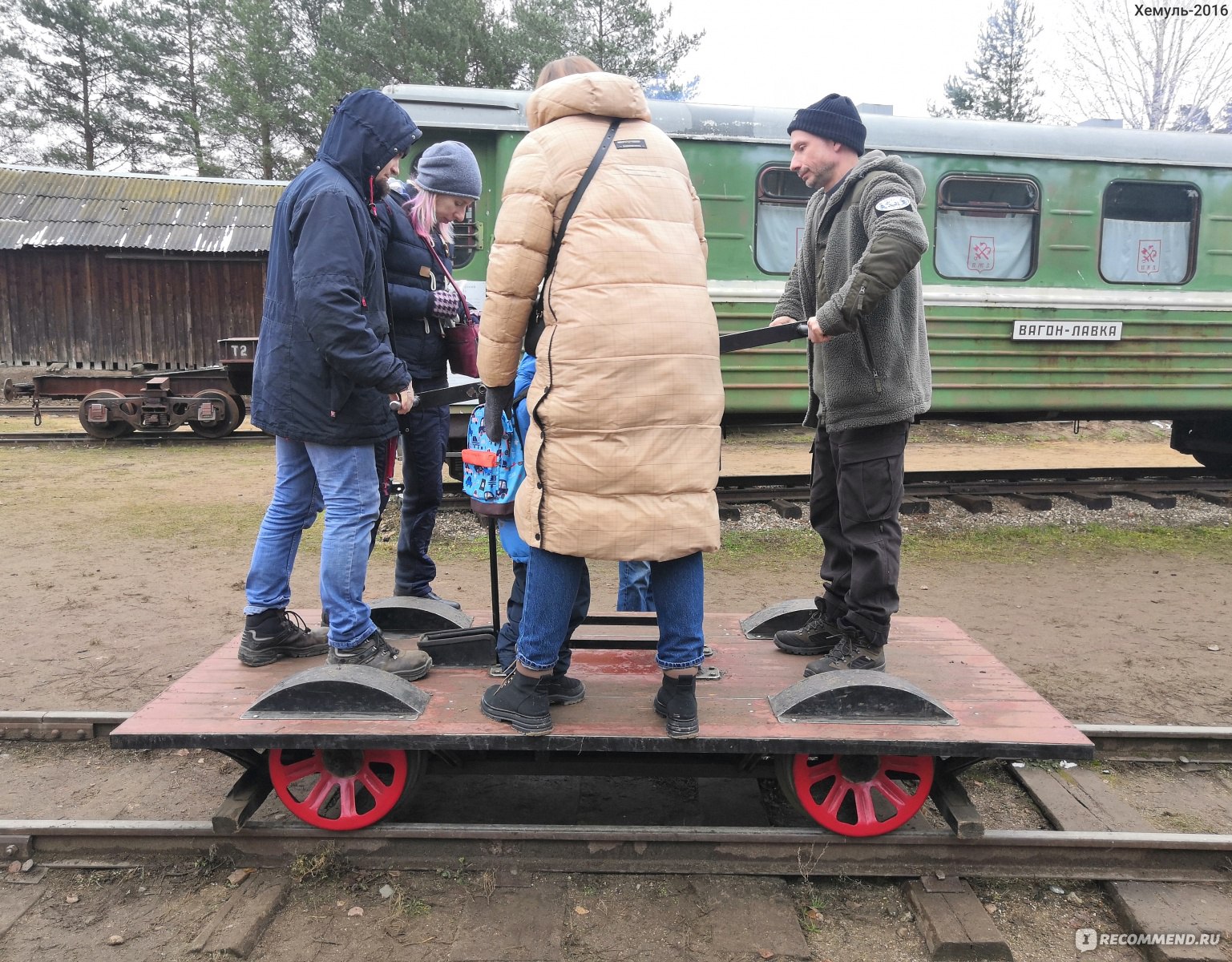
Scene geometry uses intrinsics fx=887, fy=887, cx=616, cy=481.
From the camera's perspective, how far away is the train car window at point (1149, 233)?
26.5ft

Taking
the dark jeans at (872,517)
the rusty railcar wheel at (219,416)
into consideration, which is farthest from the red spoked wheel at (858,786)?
the rusty railcar wheel at (219,416)

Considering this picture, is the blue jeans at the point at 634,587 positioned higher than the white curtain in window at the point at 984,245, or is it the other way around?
the white curtain in window at the point at 984,245

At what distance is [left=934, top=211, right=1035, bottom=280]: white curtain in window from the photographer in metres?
7.86

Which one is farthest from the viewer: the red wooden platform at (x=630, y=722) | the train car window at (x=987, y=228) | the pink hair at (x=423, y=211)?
the train car window at (x=987, y=228)

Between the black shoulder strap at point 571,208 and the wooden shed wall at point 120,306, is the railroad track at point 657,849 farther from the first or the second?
the wooden shed wall at point 120,306

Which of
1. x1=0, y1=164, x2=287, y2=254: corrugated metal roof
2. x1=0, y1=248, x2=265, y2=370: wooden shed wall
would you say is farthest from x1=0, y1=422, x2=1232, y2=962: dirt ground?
x1=0, y1=164, x2=287, y2=254: corrugated metal roof

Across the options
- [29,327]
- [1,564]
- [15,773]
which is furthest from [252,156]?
[15,773]

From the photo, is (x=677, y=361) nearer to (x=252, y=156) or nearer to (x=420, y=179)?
(x=420, y=179)

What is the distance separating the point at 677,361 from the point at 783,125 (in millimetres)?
5722

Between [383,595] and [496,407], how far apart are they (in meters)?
3.45

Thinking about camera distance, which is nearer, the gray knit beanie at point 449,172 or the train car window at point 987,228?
the gray knit beanie at point 449,172

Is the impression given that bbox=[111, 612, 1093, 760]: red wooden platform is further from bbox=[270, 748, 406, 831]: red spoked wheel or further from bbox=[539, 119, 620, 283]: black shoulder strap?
bbox=[539, 119, 620, 283]: black shoulder strap

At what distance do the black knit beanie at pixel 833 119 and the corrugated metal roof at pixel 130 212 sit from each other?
49.8ft

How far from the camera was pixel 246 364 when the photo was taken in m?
12.1
